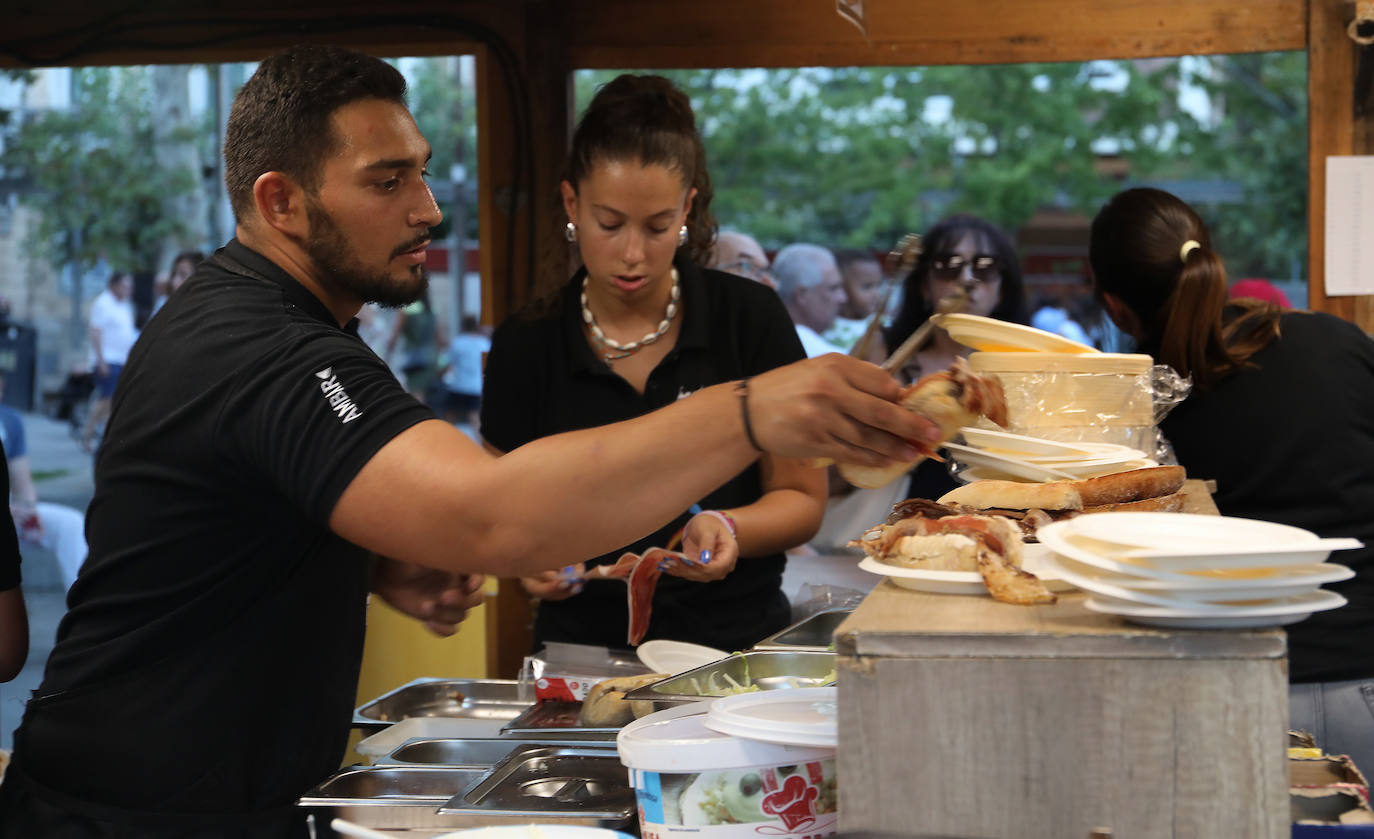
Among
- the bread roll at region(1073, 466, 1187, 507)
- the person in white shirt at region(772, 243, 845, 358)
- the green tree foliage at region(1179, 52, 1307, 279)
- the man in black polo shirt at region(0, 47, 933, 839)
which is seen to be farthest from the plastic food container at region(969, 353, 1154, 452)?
the green tree foliage at region(1179, 52, 1307, 279)

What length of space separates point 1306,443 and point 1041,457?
1.07m

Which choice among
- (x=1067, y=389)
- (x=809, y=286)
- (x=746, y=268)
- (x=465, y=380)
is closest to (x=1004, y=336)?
(x=1067, y=389)

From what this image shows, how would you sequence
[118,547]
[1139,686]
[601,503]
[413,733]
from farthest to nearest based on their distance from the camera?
[413,733] → [118,547] → [601,503] → [1139,686]

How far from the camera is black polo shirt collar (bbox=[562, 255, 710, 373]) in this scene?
2707mm

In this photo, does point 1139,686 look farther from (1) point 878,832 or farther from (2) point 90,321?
(2) point 90,321

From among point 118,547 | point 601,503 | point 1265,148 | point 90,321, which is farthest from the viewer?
point 1265,148

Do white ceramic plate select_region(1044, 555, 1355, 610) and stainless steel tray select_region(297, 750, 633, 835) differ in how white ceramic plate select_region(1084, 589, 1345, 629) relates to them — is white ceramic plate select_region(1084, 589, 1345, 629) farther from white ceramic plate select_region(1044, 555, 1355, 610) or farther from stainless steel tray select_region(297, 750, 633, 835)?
stainless steel tray select_region(297, 750, 633, 835)

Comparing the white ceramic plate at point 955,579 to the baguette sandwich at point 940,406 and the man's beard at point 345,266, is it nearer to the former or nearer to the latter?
the baguette sandwich at point 940,406

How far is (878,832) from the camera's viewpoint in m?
1.18

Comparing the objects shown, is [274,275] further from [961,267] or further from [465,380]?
[465,380]

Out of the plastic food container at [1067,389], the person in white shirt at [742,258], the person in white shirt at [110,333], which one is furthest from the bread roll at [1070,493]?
the person in white shirt at [110,333]

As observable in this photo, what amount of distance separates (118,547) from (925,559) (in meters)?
1.04

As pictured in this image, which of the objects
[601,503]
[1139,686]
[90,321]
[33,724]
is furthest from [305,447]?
[90,321]

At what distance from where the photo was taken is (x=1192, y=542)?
1.16 meters
